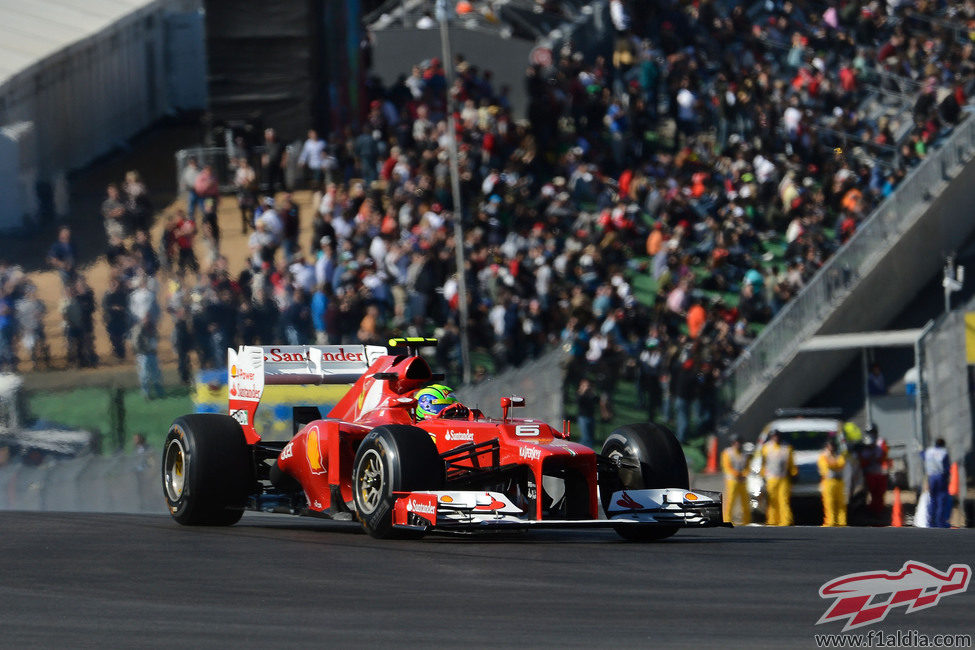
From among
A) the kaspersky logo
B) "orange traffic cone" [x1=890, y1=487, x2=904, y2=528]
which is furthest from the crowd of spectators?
the kaspersky logo

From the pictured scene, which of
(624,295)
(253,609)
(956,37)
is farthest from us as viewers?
(956,37)

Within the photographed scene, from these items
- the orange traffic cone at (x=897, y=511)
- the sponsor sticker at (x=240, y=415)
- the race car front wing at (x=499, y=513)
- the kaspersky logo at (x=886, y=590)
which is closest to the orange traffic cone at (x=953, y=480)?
the orange traffic cone at (x=897, y=511)

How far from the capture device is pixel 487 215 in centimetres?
2605

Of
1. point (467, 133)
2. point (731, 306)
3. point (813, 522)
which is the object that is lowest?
point (813, 522)

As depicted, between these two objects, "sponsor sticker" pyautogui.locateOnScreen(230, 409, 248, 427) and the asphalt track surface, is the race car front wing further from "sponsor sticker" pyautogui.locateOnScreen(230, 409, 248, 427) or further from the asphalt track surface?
"sponsor sticker" pyautogui.locateOnScreen(230, 409, 248, 427)

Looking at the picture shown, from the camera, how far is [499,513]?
11.9 m

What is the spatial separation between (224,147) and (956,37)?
12.6 meters

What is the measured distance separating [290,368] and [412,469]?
3.20m

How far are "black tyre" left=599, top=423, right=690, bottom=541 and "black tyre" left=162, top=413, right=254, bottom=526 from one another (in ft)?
9.52

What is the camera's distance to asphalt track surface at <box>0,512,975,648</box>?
8086 mm

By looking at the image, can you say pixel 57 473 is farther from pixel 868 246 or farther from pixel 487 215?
pixel 868 246

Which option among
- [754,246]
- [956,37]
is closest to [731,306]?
[754,246]

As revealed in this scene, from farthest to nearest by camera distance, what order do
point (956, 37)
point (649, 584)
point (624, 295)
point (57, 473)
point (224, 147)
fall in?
point (956, 37) < point (224, 147) < point (624, 295) < point (57, 473) < point (649, 584)

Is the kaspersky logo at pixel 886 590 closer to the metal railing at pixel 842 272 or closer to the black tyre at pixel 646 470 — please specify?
the black tyre at pixel 646 470
